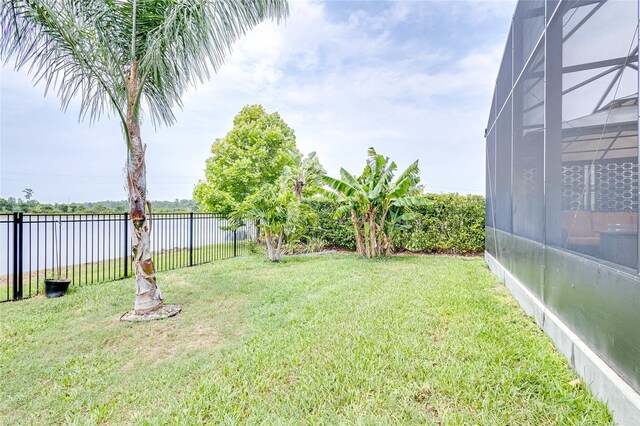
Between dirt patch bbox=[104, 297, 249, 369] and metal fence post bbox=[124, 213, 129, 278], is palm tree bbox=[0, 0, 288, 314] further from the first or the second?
metal fence post bbox=[124, 213, 129, 278]

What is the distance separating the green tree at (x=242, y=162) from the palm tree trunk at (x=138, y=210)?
25.8ft

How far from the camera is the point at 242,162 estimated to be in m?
13.1

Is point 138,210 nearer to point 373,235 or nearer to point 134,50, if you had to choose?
point 134,50

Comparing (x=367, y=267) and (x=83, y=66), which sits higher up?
(x=83, y=66)

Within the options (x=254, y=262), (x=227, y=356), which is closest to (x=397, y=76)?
(x=254, y=262)

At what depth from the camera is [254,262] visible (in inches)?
356

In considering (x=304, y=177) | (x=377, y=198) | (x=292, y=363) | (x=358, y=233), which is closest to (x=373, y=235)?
(x=358, y=233)

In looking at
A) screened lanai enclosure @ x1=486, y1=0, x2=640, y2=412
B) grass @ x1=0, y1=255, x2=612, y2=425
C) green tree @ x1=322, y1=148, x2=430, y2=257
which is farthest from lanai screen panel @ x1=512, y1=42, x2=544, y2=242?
green tree @ x1=322, y1=148, x2=430, y2=257

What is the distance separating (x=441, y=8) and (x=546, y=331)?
969cm

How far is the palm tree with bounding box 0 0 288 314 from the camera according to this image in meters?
4.07

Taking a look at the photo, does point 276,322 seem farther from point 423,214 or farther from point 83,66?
point 423,214

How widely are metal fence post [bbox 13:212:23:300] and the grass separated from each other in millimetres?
325

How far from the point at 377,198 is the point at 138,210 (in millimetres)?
6798

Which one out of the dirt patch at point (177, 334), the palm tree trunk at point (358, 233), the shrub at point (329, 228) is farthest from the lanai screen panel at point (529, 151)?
the shrub at point (329, 228)
